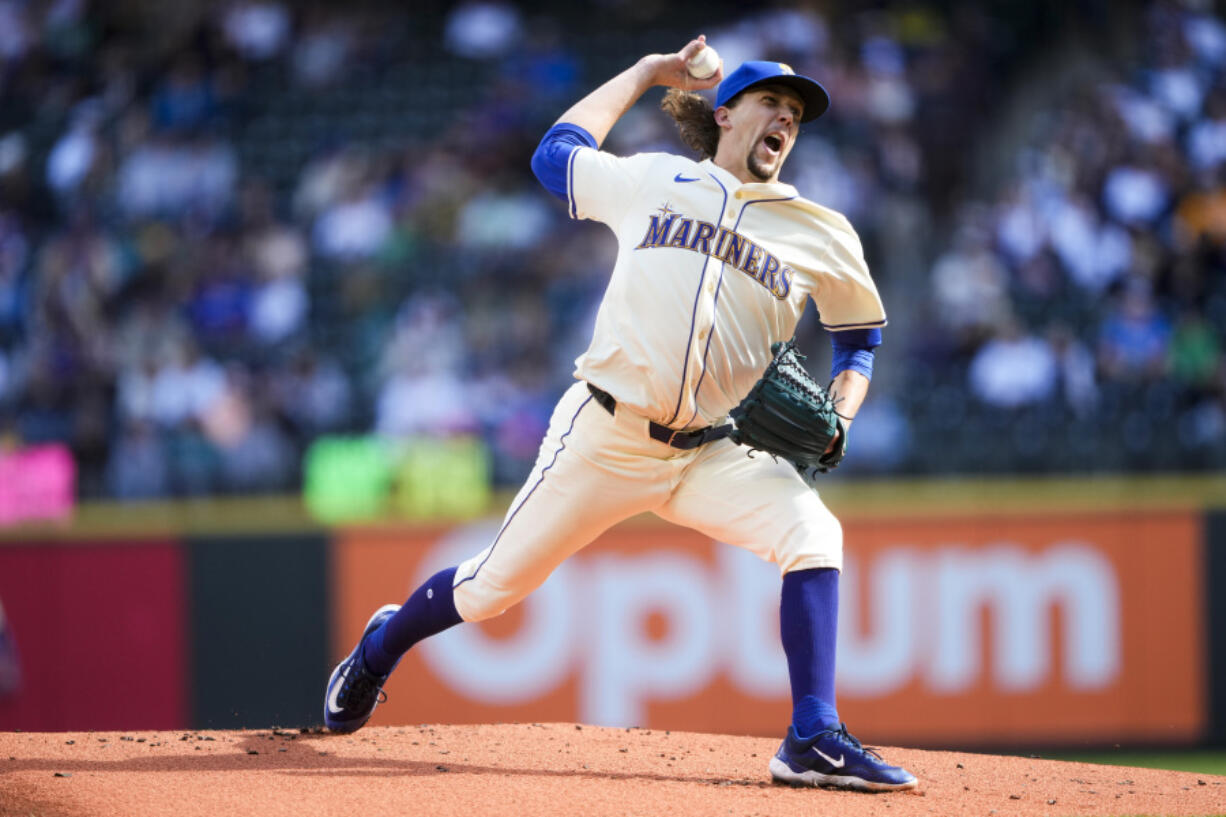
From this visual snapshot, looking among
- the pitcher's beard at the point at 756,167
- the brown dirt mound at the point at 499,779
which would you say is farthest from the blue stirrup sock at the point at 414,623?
the pitcher's beard at the point at 756,167

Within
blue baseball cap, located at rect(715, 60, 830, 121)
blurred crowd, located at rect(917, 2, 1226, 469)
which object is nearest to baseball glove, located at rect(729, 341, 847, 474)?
blue baseball cap, located at rect(715, 60, 830, 121)

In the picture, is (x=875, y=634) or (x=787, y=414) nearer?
(x=787, y=414)

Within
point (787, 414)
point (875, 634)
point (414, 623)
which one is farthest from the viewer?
point (875, 634)

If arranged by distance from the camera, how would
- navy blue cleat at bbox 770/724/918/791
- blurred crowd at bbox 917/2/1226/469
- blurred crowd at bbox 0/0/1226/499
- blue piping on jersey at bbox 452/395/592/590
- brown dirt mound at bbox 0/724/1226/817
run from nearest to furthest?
1. brown dirt mound at bbox 0/724/1226/817
2. navy blue cleat at bbox 770/724/918/791
3. blue piping on jersey at bbox 452/395/592/590
4. blurred crowd at bbox 917/2/1226/469
5. blurred crowd at bbox 0/0/1226/499

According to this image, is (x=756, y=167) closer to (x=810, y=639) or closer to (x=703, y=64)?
(x=703, y=64)

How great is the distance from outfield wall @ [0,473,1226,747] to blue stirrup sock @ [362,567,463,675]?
134 inches

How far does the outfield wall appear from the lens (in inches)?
297

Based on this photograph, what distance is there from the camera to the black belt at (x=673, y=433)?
3.74 m

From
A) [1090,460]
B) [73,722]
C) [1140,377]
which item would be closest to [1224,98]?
[1140,377]

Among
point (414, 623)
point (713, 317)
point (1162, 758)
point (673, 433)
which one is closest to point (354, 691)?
point (414, 623)

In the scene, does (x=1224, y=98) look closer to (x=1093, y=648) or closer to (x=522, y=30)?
(x=1093, y=648)

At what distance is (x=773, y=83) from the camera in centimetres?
372

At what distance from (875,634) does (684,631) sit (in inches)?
38.0

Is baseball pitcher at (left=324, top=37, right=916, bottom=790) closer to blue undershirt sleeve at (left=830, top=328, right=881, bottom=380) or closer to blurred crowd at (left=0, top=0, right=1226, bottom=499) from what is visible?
blue undershirt sleeve at (left=830, top=328, right=881, bottom=380)
